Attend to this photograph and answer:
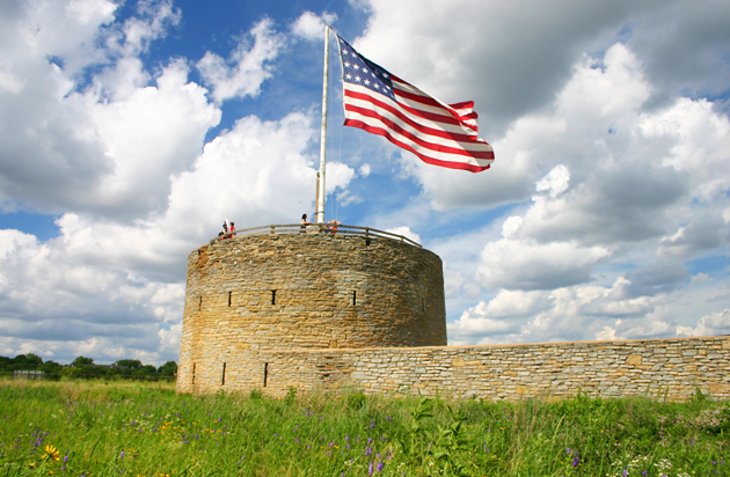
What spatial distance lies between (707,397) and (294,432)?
956 centimetres

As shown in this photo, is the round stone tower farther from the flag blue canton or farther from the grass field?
the grass field

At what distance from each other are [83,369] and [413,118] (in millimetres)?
33956

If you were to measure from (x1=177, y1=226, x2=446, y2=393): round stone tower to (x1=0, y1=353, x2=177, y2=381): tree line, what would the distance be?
49.5ft

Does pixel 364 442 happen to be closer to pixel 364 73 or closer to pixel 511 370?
pixel 511 370

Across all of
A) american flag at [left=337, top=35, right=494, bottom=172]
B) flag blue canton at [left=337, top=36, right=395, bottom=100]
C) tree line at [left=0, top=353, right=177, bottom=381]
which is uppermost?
flag blue canton at [left=337, top=36, right=395, bottom=100]

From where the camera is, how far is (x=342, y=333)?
18.6 metres

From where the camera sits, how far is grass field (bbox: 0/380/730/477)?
493 centimetres

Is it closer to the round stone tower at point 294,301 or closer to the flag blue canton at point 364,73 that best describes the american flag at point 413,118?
the flag blue canton at point 364,73

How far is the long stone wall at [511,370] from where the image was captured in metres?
11.7

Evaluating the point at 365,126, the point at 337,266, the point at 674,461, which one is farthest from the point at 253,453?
the point at 337,266

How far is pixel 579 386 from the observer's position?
1270 cm

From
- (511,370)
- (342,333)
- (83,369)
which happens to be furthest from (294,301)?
(83,369)

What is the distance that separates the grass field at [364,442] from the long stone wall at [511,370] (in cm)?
214

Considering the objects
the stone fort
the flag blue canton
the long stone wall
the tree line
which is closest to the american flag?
the flag blue canton
